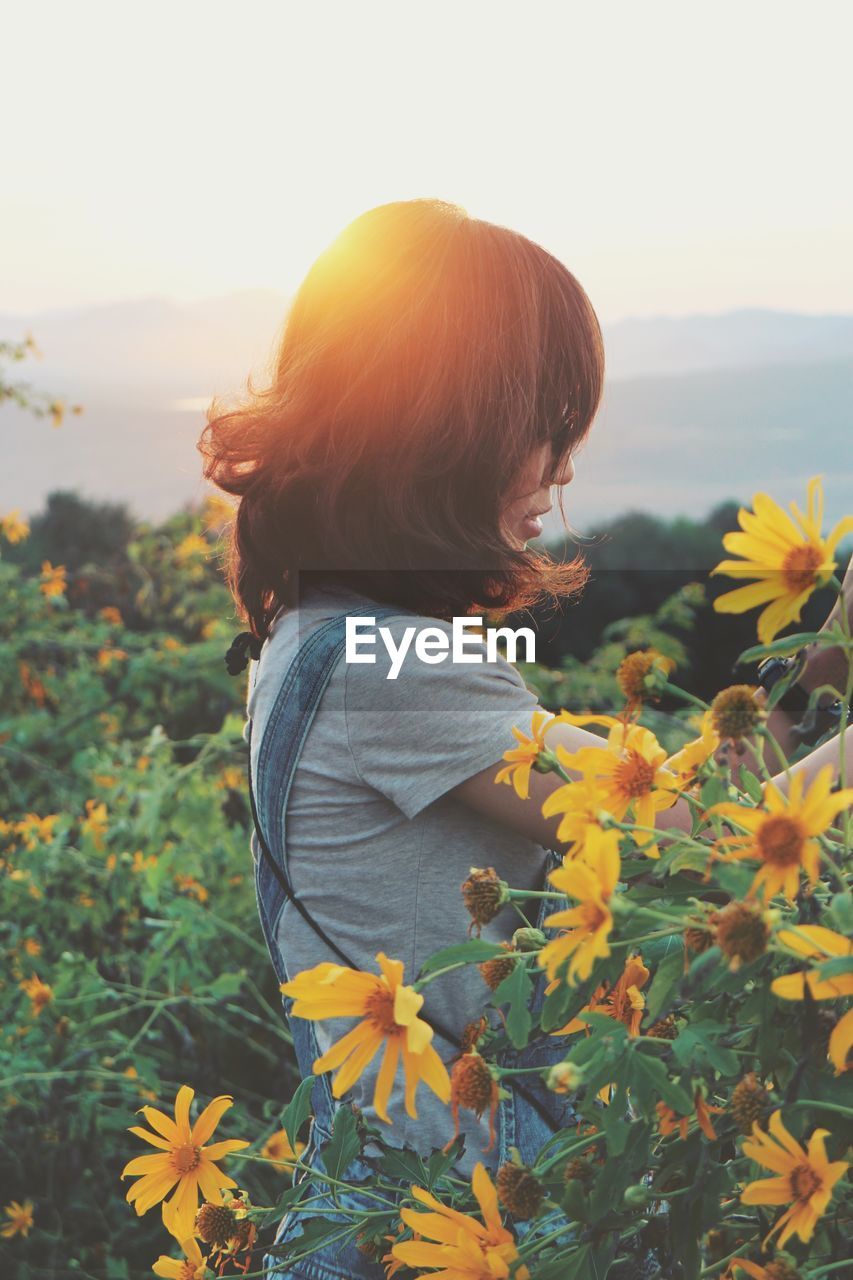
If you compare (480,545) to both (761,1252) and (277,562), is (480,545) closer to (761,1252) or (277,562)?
(277,562)

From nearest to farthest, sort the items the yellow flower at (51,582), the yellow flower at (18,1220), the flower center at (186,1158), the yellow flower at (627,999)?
the yellow flower at (627,999)
the flower center at (186,1158)
the yellow flower at (18,1220)
the yellow flower at (51,582)

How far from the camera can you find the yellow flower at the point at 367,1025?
2.15 feet

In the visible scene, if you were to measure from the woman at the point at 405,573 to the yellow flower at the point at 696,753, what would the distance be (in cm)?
19

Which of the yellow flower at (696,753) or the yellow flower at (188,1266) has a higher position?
the yellow flower at (696,753)

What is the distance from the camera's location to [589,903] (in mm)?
602

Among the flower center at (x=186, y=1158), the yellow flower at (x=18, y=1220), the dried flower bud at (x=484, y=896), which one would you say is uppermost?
the dried flower bud at (x=484, y=896)

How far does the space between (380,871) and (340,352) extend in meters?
0.42

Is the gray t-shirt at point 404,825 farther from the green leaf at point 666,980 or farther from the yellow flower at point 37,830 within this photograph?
the yellow flower at point 37,830

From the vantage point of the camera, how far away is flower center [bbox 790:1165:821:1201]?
59 centimetres

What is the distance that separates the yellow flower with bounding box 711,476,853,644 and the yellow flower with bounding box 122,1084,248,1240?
1.55 ft

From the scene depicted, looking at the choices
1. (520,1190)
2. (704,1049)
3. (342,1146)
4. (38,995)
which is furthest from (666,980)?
(38,995)

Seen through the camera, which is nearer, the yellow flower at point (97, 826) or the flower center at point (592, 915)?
the flower center at point (592, 915)

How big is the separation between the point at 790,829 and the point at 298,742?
0.50 meters

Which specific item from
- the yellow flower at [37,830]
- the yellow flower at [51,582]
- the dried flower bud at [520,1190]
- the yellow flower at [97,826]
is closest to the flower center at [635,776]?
the dried flower bud at [520,1190]
